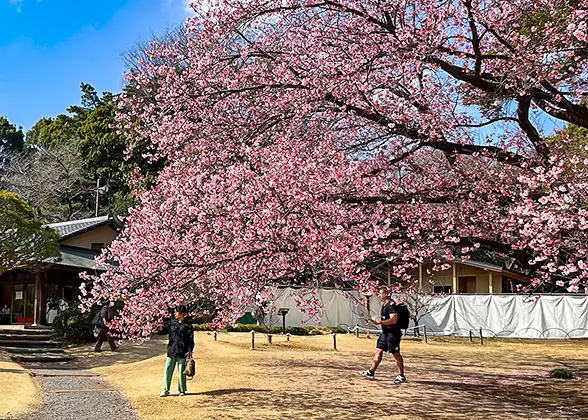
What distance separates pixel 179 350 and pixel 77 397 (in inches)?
86.1

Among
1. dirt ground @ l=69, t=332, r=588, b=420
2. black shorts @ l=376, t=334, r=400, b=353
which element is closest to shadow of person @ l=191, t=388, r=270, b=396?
dirt ground @ l=69, t=332, r=588, b=420

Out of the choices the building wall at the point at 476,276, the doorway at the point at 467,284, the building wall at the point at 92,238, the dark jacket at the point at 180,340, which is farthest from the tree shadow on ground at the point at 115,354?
the doorway at the point at 467,284

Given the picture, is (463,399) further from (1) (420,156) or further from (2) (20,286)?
(2) (20,286)

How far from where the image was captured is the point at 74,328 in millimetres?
20266

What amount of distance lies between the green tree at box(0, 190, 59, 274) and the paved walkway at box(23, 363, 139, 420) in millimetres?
3427

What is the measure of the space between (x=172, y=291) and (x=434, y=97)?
202 inches

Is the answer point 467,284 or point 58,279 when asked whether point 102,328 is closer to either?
point 58,279

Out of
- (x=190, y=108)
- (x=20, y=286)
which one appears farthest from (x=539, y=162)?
(x=20, y=286)

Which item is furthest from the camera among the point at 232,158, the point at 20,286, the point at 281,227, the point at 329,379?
the point at 20,286

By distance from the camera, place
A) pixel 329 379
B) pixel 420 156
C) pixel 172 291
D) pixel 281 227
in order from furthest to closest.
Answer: pixel 329 379 < pixel 420 156 < pixel 172 291 < pixel 281 227

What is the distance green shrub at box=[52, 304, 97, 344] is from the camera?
798 inches

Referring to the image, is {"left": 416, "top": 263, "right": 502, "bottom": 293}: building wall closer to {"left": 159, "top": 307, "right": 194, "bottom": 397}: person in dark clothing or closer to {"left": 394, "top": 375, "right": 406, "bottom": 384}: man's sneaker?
{"left": 394, "top": 375, "right": 406, "bottom": 384}: man's sneaker

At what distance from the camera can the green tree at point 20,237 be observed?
16797 mm

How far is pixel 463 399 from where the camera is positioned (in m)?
10.0
